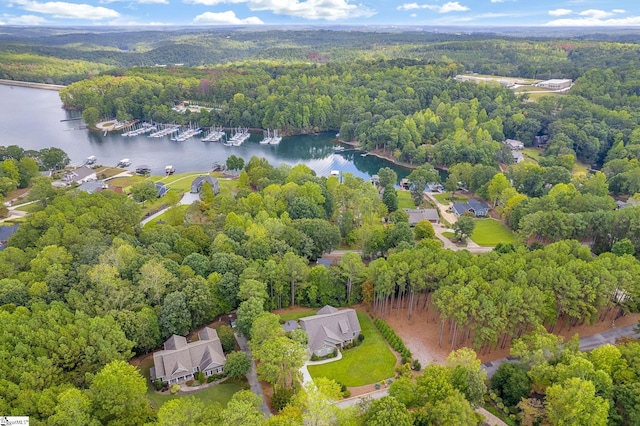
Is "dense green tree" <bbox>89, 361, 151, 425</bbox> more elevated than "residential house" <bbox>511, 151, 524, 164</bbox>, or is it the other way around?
"dense green tree" <bbox>89, 361, 151, 425</bbox>

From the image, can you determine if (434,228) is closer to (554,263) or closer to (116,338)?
(554,263)

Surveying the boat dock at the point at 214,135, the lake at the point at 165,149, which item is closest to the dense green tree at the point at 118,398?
the lake at the point at 165,149

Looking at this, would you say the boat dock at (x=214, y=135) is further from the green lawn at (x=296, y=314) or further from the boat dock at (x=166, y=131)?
the green lawn at (x=296, y=314)

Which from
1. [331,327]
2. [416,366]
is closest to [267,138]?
[331,327]

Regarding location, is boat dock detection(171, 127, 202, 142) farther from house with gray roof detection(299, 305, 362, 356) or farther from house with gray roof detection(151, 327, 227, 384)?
house with gray roof detection(299, 305, 362, 356)

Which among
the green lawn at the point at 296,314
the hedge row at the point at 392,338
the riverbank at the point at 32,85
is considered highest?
the riverbank at the point at 32,85

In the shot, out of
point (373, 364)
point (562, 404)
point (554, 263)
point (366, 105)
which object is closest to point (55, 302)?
point (373, 364)

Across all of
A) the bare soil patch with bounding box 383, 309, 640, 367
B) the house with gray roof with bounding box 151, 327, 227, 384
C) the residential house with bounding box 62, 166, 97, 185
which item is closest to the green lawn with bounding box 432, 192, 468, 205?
the bare soil patch with bounding box 383, 309, 640, 367
